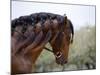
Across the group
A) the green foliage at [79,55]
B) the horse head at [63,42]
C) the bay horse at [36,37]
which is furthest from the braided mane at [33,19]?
the green foliage at [79,55]

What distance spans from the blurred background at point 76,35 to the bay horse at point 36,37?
6 cm

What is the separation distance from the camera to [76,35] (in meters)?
2.56

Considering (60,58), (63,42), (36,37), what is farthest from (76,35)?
(36,37)

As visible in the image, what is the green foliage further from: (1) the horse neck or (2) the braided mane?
(2) the braided mane

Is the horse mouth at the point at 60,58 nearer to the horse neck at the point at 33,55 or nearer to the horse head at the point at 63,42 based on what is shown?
→ the horse head at the point at 63,42

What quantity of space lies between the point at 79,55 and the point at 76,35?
270 millimetres

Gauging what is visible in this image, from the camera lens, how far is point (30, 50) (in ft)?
7.74

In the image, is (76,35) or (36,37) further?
(76,35)

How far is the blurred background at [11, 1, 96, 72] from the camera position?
239 centimetres

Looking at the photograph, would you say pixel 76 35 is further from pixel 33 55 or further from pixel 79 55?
pixel 33 55

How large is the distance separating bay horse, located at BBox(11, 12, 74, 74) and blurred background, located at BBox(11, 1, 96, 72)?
6 centimetres

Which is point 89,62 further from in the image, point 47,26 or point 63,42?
point 47,26

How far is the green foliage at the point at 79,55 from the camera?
2438 millimetres
